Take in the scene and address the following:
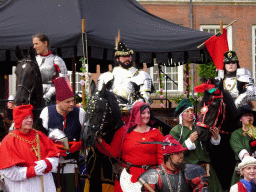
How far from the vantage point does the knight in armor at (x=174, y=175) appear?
559cm

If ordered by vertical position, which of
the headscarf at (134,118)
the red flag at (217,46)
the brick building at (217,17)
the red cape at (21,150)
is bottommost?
the red cape at (21,150)

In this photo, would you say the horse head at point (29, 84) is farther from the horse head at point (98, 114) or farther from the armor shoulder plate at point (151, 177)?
the armor shoulder plate at point (151, 177)

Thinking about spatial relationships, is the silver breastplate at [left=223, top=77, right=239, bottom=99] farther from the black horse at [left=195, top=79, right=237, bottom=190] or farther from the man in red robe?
the man in red robe

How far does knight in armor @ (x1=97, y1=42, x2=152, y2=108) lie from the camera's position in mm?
8672

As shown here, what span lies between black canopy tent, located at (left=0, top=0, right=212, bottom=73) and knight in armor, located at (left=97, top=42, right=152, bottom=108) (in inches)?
46.3

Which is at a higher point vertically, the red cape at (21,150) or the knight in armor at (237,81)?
the knight in armor at (237,81)

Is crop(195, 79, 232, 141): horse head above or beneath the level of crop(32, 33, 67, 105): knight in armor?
beneath

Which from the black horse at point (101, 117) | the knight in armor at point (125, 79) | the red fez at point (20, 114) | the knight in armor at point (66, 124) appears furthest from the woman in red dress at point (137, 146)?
the knight in armor at point (125, 79)

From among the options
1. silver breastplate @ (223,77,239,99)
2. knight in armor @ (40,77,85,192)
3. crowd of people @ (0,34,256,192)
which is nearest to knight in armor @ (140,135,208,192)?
crowd of people @ (0,34,256,192)

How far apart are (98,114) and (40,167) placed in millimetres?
1042

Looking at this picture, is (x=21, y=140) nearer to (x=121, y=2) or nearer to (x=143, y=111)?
(x=143, y=111)

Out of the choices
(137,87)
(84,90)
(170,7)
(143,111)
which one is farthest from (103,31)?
(170,7)

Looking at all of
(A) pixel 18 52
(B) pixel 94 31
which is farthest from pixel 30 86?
(B) pixel 94 31

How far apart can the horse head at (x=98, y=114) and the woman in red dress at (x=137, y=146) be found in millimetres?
188
